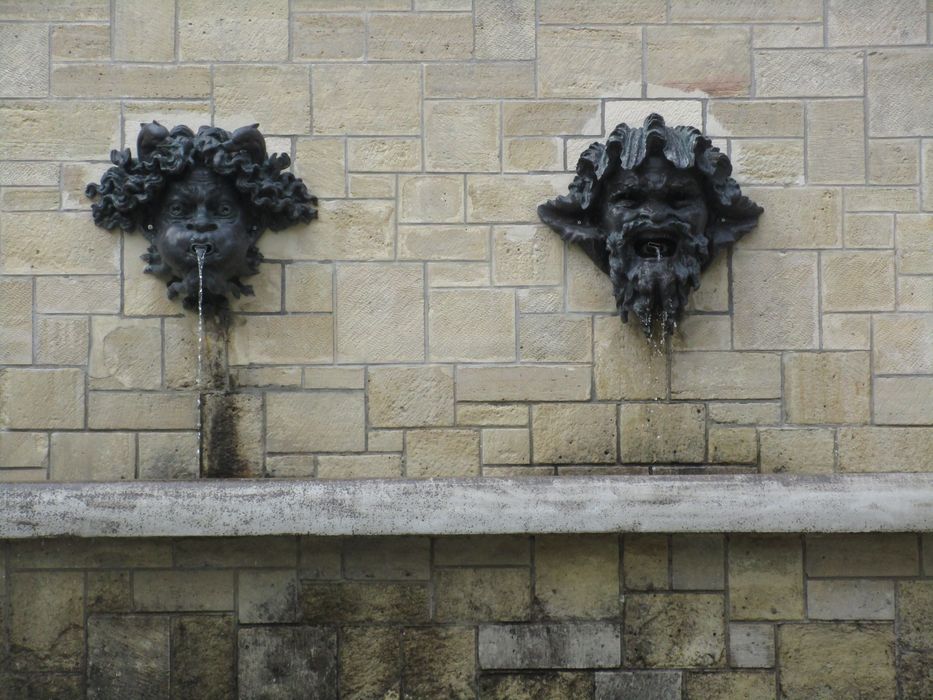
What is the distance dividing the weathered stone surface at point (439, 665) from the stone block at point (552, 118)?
1.97m

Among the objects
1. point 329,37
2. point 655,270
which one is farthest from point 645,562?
point 329,37

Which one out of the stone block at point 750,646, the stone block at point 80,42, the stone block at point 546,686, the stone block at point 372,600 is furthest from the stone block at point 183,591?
the stone block at point 80,42

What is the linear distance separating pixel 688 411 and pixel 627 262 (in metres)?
0.63

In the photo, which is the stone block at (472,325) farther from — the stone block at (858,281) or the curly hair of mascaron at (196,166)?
the stone block at (858,281)

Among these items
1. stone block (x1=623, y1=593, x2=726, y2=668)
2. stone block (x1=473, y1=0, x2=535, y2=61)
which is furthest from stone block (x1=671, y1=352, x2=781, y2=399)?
stone block (x1=473, y1=0, x2=535, y2=61)

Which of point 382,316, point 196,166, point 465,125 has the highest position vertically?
point 465,125

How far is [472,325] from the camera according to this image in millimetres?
3453

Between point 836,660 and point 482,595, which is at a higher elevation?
point 482,595

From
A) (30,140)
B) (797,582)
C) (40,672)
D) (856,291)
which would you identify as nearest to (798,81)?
(856,291)

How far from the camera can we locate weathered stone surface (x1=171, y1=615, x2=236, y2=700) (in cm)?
335

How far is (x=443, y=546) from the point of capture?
3369 millimetres

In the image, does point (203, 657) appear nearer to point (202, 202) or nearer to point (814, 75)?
point (202, 202)

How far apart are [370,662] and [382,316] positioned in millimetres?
1311

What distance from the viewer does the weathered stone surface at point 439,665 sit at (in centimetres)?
336
